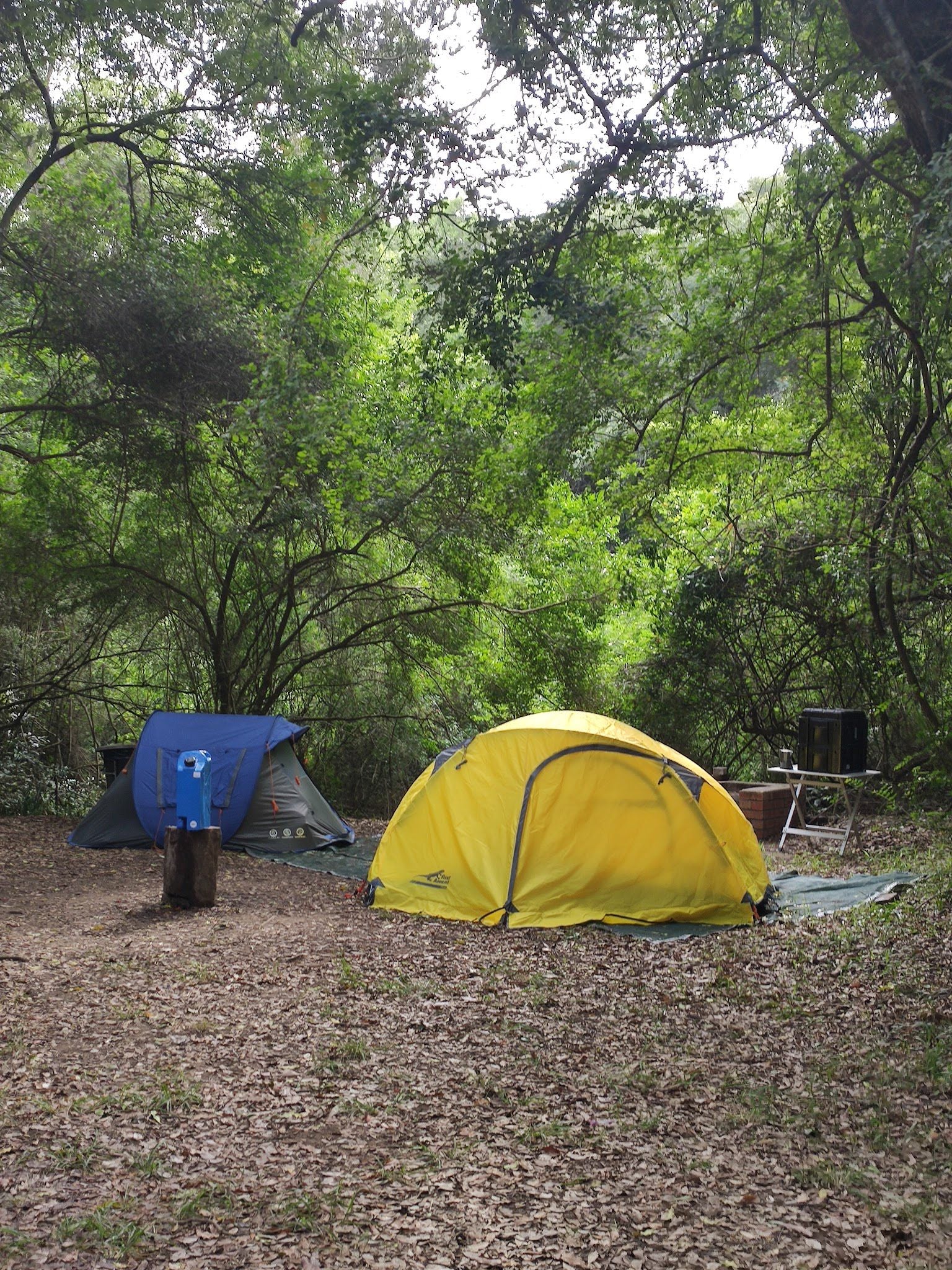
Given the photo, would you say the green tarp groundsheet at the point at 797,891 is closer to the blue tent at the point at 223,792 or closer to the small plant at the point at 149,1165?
the blue tent at the point at 223,792

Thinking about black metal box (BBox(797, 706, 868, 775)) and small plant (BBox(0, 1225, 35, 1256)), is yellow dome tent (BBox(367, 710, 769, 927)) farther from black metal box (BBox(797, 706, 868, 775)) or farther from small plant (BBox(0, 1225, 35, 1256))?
small plant (BBox(0, 1225, 35, 1256))

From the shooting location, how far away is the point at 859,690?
10867mm

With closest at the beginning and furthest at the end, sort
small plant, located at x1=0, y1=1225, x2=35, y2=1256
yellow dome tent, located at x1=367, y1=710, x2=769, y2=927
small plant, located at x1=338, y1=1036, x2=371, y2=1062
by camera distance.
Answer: small plant, located at x1=0, y1=1225, x2=35, y2=1256, small plant, located at x1=338, y1=1036, x2=371, y2=1062, yellow dome tent, located at x1=367, y1=710, x2=769, y2=927

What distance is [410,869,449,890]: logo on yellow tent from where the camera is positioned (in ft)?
22.7

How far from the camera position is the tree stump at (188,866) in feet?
22.7

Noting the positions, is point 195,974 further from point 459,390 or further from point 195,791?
point 459,390

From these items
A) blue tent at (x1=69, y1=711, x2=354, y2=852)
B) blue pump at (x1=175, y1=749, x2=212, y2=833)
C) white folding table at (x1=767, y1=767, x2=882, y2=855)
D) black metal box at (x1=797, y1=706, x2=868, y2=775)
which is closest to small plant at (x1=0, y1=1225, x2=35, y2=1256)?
blue pump at (x1=175, y1=749, x2=212, y2=833)

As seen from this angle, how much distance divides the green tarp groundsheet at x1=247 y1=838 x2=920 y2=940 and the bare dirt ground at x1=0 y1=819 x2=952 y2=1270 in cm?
22

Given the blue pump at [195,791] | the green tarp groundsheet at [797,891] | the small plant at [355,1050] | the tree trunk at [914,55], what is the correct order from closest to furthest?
1. the small plant at [355,1050]
2. the tree trunk at [914,55]
3. the green tarp groundsheet at [797,891]
4. the blue pump at [195,791]

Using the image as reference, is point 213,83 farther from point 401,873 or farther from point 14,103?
point 401,873

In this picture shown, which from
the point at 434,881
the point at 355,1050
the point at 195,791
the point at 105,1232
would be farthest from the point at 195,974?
the point at 105,1232

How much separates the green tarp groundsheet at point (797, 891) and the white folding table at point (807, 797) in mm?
1181

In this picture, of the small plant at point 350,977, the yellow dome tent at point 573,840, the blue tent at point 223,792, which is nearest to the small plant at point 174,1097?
the small plant at point 350,977

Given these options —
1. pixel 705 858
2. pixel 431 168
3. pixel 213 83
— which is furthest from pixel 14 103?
pixel 705 858
